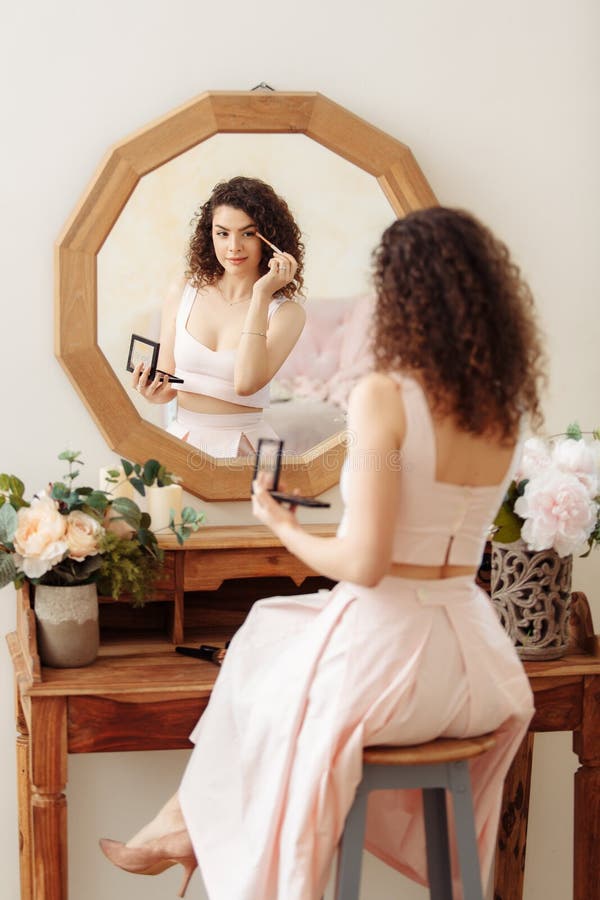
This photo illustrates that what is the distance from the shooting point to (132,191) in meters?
2.48

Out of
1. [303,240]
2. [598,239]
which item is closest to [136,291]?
[303,240]

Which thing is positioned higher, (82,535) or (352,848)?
(82,535)

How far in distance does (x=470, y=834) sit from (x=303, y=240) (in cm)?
133

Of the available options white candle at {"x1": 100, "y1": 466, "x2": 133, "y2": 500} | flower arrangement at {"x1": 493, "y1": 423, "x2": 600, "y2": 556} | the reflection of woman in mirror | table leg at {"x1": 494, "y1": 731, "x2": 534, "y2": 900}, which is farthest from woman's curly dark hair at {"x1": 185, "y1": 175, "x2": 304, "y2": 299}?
table leg at {"x1": 494, "y1": 731, "x2": 534, "y2": 900}

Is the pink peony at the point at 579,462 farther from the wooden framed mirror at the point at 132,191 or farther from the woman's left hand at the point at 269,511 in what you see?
the woman's left hand at the point at 269,511

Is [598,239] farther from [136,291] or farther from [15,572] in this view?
[15,572]

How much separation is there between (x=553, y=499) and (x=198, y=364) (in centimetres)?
81

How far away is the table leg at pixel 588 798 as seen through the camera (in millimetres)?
2287

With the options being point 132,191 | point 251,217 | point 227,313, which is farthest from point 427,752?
point 132,191

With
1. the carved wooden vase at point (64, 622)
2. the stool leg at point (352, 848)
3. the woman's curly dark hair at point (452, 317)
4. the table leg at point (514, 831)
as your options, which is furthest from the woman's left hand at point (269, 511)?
the table leg at point (514, 831)

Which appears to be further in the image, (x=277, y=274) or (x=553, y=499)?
(x=277, y=274)

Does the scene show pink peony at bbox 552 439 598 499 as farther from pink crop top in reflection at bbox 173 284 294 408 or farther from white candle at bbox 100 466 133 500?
white candle at bbox 100 466 133 500

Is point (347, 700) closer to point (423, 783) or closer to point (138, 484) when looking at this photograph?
point (423, 783)

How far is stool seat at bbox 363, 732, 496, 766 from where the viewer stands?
1.74 metres
